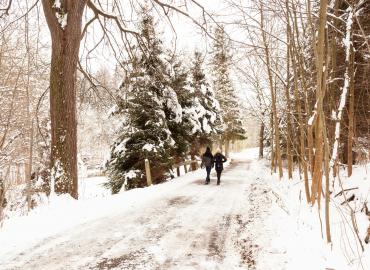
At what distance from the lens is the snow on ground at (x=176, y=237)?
16.0 ft

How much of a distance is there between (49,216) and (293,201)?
645 centimetres

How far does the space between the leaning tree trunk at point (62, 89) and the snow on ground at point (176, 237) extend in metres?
0.69

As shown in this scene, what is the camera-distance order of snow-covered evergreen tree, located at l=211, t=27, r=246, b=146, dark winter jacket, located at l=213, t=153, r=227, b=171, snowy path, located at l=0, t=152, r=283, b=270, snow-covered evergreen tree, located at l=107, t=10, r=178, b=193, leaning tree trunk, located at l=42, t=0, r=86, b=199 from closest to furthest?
1. snowy path, located at l=0, t=152, r=283, b=270
2. leaning tree trunk, located at l=42, t=0, r=86, b=199
3. dark winter jacket, located at l=213, t=153, r=227, b=171
4. snow-covered evergreen tree, located at l=107, t=10, r=178, b=193
5. snow-covered evergreen tree, located at l=211, t=27, r=246, b=146

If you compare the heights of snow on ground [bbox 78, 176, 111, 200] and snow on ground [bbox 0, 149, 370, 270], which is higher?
snow on ground [bbox 0, 149, 370, 270]

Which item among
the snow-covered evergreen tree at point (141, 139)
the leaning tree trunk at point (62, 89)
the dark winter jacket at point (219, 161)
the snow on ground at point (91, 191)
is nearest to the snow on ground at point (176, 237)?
the leaning tree trunk at point (62, 89)

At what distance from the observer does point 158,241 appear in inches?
232

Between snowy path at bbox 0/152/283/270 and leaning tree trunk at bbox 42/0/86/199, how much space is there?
1.90 m

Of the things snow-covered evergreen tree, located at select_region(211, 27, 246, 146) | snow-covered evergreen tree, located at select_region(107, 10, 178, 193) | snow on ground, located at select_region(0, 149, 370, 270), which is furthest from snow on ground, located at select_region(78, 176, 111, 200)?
snow-covered evergreen tree, located at select_region(211, 27, 246, 146)

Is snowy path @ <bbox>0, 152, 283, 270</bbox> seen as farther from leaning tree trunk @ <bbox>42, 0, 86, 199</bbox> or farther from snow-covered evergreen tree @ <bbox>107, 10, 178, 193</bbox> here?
snow-covered evergreen tree @ <bbox>107, 10, 178, 193</bbox>

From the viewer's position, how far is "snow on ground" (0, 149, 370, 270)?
487 cm

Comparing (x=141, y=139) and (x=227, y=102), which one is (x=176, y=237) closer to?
(x=141, y=139)

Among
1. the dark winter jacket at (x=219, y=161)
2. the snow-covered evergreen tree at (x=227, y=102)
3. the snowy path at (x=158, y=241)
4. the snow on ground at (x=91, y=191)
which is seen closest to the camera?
the snowy path at (x=158, y=241)

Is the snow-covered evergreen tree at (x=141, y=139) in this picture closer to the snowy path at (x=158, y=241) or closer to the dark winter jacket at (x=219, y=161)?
the dark winter jacket at (x=219, y=161)

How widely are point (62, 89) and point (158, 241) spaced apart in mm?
5064
